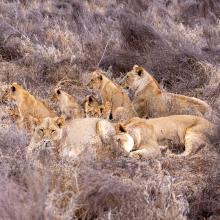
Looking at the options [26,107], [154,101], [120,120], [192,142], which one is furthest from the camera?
[154,101]

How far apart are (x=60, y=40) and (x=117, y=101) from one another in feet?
14.4

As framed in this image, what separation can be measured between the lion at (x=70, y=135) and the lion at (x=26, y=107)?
1361mm

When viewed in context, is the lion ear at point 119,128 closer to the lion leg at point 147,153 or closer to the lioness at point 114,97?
the lion leg at point 147,153

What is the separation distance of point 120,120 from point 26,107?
136 cm

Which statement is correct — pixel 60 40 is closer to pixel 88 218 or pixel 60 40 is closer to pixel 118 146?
pixel 118 146

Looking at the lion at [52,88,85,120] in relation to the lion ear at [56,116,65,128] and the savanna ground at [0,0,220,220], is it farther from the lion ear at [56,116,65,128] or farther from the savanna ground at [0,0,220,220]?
the lion ear at [56,116,65,128]

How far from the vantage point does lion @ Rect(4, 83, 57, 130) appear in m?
8.87

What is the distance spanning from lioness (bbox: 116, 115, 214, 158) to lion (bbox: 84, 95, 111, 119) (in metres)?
1.26

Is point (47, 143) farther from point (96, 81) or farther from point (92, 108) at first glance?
point (96, 81)

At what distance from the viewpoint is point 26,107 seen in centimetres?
911

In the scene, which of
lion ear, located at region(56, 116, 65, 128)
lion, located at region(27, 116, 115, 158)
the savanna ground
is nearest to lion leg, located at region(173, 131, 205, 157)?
the savanna ground

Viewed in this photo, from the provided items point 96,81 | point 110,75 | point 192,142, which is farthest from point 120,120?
point 110,75

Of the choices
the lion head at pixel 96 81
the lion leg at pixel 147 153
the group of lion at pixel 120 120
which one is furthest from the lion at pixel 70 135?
the lion head at pixel 96 81

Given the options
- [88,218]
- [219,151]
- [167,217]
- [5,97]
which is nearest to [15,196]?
[88,218]
